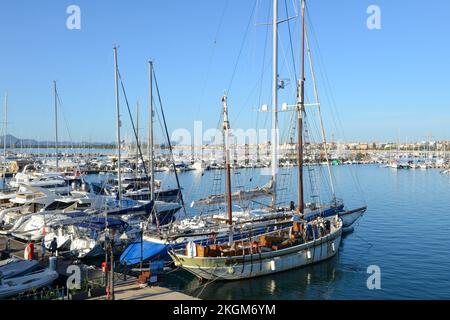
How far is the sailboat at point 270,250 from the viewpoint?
805 inches

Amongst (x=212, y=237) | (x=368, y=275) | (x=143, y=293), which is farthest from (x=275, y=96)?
(x=143, y=293)

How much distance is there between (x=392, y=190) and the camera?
6725cm

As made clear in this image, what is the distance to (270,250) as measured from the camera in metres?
22.0

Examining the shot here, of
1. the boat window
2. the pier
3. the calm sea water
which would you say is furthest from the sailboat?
the boat window

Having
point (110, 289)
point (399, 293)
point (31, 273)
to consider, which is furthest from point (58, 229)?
point (399, 293)

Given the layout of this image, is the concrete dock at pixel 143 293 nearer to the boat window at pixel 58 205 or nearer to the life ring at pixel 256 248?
the life ring at pixel 256 248

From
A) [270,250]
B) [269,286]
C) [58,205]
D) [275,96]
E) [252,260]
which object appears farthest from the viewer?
[58,205]

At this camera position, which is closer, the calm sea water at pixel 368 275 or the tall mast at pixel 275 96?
the calm sea water at pixel 368 275

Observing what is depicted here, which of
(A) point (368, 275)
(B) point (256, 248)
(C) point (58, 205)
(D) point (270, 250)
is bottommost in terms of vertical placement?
(A) point (368, 275)

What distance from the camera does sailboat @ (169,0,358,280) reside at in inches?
805

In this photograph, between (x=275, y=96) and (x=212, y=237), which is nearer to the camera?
(x=212, y=237)

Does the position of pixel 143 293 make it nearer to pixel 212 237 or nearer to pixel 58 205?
pixel 212 237

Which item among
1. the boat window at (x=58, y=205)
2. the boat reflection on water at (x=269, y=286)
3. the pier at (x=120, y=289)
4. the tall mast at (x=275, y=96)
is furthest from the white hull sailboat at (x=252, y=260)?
the boat window at (x=58, y=205)
